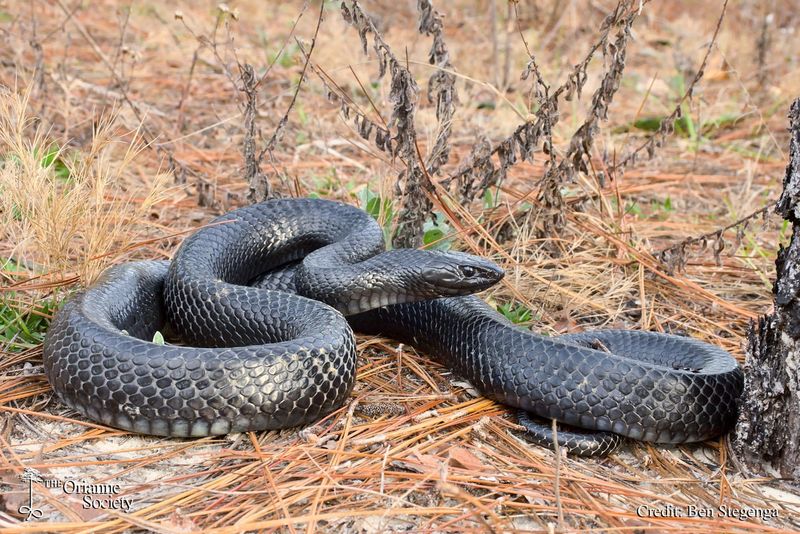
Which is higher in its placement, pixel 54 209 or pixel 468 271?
pixel 54 209

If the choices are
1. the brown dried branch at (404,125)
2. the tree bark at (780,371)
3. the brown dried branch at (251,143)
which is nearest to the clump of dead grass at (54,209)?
the brown dried branch at (251,143)

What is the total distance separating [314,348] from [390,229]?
6.49 ft

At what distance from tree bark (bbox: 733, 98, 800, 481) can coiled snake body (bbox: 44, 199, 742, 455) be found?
202mm

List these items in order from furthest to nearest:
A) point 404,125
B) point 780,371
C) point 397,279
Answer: point 404,125, point 397,279, point 780,371

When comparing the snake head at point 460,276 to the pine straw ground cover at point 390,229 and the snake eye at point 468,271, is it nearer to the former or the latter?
the snake eye at point 468,271

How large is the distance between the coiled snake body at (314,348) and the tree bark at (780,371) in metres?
0.20

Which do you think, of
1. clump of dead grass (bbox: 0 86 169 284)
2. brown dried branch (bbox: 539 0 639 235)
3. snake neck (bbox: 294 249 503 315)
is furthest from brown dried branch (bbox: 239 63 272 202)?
brown dried branch (bbox: 539 0 639 235)

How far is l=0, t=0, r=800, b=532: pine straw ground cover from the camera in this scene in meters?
2.95

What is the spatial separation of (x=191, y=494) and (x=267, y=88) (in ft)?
20.0

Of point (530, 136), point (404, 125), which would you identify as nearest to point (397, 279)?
point (404, 125)

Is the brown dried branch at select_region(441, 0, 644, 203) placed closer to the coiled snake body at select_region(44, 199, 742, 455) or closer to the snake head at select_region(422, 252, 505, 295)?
the coiled snake body at select_region(44, 199, 742, 455)

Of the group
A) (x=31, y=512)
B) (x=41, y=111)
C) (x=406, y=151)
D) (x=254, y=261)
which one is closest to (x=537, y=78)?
(x=406, y=151)

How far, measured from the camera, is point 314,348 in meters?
3.43

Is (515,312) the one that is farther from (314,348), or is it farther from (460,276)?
(314,348)
